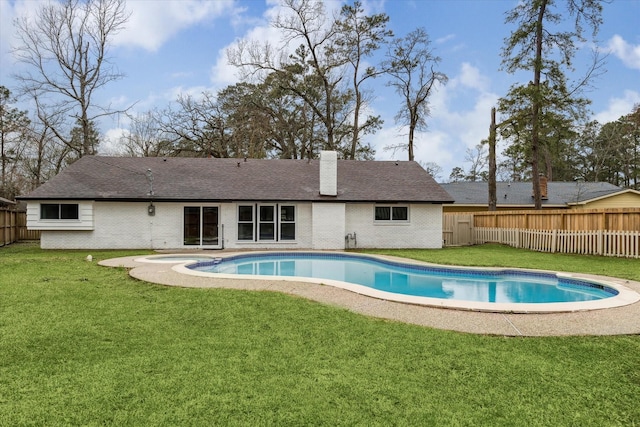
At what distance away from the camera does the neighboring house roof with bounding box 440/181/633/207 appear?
2750 cm

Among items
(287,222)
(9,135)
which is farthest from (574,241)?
(9,135)

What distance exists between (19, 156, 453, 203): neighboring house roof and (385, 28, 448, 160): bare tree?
1115cm

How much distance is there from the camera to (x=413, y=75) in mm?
29719

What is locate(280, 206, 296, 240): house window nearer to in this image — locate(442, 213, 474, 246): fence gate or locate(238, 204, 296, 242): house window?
locate(238, 204, 296, 242): house window

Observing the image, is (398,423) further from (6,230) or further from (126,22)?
(126,22)

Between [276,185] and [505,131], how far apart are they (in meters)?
13.5

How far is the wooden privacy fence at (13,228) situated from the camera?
18.0m

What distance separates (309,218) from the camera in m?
17.0

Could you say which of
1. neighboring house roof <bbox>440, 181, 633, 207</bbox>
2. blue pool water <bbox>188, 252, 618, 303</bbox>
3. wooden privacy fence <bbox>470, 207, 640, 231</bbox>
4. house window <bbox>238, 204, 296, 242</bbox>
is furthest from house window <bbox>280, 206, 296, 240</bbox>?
neighboring house roof <bbox>440, 181, 633, 207</bbox>

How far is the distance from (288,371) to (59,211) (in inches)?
623

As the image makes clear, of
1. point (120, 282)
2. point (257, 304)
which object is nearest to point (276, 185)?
point (120, 282)

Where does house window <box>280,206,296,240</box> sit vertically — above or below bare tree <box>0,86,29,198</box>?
below

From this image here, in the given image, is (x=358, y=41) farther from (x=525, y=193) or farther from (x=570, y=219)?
(x=570, y=219)

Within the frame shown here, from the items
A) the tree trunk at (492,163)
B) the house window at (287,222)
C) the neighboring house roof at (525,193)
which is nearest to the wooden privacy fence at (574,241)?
the tree trunk at (492,163)
